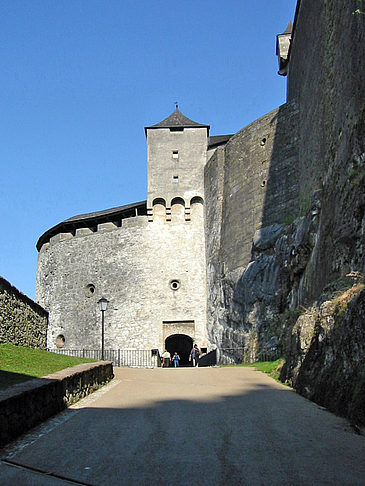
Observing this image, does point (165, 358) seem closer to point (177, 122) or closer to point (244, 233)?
point (244, 233)

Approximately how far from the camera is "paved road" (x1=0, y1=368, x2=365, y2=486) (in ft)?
14.1

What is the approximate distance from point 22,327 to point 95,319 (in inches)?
507

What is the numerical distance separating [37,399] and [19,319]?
27.2 ft

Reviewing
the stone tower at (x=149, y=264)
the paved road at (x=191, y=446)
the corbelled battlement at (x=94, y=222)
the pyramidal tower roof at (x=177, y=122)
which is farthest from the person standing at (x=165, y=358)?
the paved road at (x=191, y=446)

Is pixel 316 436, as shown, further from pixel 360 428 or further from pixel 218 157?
pixel 218 157

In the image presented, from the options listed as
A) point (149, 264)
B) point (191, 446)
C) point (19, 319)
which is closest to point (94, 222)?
point (149, 264)

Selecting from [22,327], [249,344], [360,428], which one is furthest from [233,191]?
[360,428]

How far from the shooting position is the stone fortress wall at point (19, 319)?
13.0 m

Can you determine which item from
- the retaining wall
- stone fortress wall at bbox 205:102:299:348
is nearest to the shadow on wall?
stone fortress wall at bbox 205:102:299:348

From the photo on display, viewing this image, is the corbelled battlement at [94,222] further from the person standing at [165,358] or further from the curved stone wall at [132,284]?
the person standing at [165,358]

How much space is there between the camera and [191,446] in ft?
17.4

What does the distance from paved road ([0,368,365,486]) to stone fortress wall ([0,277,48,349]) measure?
5.50 meters

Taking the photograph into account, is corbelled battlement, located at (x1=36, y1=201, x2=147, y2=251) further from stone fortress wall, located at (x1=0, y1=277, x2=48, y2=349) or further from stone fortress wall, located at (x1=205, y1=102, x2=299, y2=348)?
stone fortress wall, located at (x1=0, y1=277, x2=48, y2=349)

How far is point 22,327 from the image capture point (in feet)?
47.8
